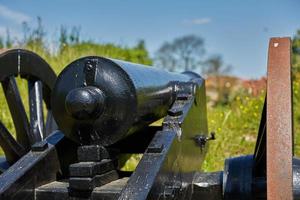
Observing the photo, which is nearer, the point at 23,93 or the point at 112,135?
the point at 112,135

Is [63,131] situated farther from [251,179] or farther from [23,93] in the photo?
[23,93]

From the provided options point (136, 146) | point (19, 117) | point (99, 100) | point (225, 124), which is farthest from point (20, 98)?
point (225, 124)

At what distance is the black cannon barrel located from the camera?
1.74 meters

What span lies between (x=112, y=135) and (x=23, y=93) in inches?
146

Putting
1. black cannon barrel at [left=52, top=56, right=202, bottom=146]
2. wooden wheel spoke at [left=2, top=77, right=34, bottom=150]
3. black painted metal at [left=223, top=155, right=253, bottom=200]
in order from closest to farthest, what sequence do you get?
black cannon barrel at [left=52, top=56, right=202, bottom=146], black painted metal at [left=223, top=155, right=253, bottom=200], wooden wheel spoke at [left=2, top=77, right=34, bottom=150]

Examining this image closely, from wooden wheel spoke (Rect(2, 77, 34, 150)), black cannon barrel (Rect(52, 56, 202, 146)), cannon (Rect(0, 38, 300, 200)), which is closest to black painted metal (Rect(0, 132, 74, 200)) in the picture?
cannon (Rect(0, 38, 300, 200))

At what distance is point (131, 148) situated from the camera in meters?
2.30

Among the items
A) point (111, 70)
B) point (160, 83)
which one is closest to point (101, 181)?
point (111, 70)

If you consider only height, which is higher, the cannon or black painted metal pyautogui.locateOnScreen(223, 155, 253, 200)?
the cannon

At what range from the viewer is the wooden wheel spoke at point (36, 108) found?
269cm

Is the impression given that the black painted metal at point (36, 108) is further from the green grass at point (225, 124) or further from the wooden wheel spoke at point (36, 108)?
the green grass at point (225, 124)

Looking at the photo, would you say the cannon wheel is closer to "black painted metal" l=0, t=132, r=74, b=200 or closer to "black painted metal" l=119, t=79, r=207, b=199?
"black painted metal" l=0, t=132, r=74, b=200

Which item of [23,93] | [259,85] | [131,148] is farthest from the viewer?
[259,85]

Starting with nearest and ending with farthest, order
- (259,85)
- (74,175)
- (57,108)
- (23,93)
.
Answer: (74,175) < (57,108) < (23,93) < (259,85)
